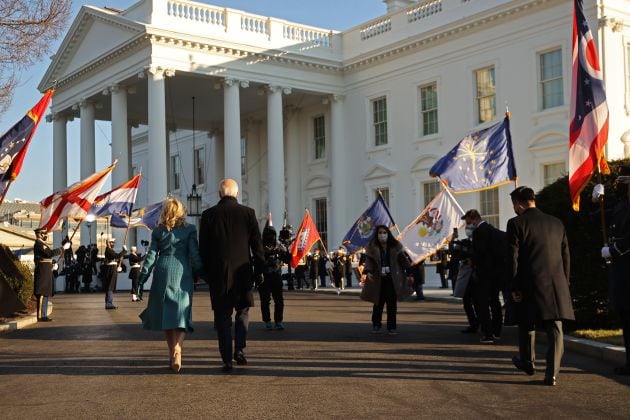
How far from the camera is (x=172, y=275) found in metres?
8.41

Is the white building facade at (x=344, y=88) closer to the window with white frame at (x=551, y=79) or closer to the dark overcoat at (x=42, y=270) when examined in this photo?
the window with white frame at (x=551, y=79)

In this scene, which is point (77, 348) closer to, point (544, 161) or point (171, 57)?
point (544, 161)

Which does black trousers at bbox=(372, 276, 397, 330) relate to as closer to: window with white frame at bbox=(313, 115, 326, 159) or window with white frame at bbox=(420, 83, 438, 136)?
window with white frame at bbox=(420, 83, 438, 136)

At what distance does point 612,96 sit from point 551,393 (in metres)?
20.8

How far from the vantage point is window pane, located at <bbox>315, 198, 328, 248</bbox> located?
37.0m

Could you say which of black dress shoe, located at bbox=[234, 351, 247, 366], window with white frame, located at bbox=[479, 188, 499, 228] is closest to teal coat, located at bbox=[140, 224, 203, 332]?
black dress shoe, located at bbox=[234, 351, 247, 366]

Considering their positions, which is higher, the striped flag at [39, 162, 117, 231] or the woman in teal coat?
the striped flag at [39, 162, 117, 231]

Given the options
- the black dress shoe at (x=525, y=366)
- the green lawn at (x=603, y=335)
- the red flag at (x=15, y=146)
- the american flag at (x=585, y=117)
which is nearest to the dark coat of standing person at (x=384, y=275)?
the green lawn at (x=603, y=335)

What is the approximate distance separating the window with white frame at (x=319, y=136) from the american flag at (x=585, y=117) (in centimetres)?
2729

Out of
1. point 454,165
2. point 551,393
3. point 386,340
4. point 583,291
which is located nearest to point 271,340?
A: point 386,340

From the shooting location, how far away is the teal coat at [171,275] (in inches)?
327

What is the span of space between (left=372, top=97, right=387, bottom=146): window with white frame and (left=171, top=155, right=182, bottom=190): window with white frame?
16422 mm

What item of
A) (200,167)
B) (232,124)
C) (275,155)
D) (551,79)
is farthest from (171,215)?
(200,167)

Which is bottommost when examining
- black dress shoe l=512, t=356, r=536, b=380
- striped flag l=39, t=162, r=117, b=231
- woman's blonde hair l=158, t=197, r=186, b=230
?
black dress shoe l=512, t=356, r=536, b=380
